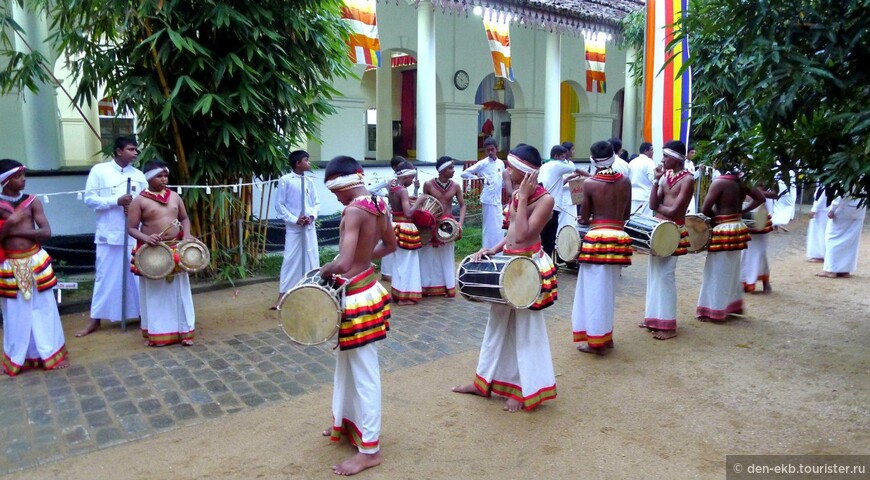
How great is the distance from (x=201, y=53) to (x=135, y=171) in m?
1.45

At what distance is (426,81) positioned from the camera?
12.7 metres

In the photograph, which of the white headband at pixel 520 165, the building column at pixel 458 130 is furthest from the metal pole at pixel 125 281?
the building column at pixel 458 130

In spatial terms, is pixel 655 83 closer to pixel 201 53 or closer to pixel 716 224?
pixel 716 224

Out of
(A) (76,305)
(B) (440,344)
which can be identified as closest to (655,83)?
(B) (440,344)

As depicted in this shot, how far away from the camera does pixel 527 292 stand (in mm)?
4039

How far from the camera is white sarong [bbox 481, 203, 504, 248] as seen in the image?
9102 millimetres

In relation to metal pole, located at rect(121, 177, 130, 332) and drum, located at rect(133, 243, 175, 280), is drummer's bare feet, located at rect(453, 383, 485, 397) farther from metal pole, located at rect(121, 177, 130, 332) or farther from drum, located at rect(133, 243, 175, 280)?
metal pole, located at rect(121, 177, 130, 332)

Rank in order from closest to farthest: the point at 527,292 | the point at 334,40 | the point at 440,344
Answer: the point at 527,292, the point at 440,344, the point at 334,40

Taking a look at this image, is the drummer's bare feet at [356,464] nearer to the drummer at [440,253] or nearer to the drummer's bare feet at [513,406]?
the drummer's bare feet at [513,406]

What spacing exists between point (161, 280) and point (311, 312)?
2.87m

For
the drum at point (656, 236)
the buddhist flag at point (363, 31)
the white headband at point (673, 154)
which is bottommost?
the drum at point (656, 236)

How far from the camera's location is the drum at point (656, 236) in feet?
18.7

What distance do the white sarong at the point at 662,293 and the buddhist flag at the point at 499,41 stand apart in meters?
8.68

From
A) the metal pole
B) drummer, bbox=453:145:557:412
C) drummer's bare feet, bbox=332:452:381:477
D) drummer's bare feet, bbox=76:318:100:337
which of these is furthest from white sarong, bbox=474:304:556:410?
drummer's bare feet, bbox=76:318:100:337
